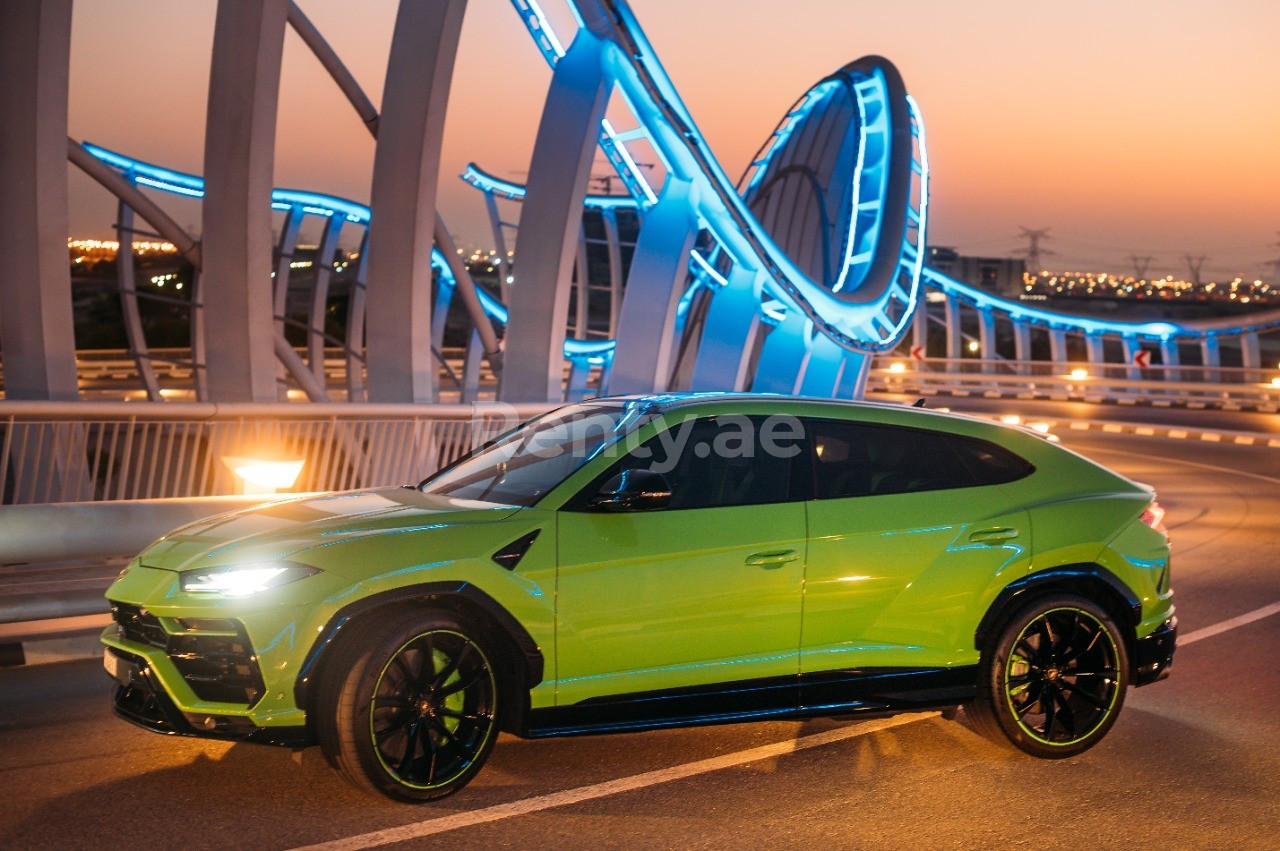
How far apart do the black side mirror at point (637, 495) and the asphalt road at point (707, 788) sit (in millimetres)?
1102

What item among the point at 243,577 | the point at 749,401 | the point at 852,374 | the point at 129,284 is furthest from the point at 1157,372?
the point at 243,577

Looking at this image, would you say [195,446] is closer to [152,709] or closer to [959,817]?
[152,709]

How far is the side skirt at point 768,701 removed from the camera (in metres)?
5.52

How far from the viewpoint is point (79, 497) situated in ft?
34.8

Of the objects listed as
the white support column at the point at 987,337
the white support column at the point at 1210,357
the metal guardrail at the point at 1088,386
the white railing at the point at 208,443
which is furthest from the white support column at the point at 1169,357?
the white railing at the point at 208,443

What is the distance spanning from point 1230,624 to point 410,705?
6.53m

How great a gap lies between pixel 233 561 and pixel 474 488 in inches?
49.4

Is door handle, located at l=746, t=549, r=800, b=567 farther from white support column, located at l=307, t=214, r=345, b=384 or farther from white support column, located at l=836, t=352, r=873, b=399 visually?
white support column, located at l=307, t=214, r=345, b=384

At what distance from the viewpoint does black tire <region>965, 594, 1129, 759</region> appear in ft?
20.5

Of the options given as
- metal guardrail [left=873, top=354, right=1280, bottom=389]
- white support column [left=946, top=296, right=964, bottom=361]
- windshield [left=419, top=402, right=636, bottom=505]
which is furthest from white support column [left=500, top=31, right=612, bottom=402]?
white support column [left=946, top=296, right=964, bottom=361]

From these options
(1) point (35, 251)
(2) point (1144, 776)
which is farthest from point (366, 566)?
(1) point (35, 251)

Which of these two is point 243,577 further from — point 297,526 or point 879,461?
point 879,461

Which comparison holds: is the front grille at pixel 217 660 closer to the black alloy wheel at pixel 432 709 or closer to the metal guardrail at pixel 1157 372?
the black alloy wheel at pixel 432 709

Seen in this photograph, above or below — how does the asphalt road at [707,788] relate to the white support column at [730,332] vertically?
below
